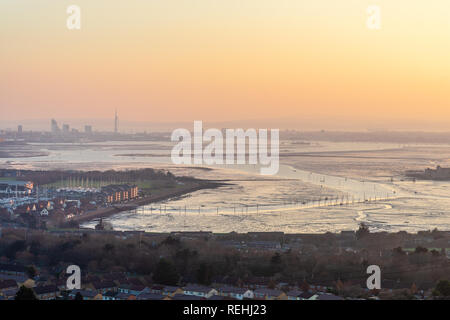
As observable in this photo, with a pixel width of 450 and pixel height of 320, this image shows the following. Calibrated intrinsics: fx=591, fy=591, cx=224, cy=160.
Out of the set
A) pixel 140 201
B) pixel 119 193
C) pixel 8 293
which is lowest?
pixel 140 201

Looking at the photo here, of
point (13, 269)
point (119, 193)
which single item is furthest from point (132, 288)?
point (119, 193)

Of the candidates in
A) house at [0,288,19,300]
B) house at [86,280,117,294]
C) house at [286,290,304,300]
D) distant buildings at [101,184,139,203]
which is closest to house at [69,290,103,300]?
house at [86,280,117,294]

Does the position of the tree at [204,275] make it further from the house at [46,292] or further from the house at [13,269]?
the house at [13,269]

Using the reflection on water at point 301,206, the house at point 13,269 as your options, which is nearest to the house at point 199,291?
the house at point 13,269

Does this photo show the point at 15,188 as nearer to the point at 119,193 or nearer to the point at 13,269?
the point at 119,193

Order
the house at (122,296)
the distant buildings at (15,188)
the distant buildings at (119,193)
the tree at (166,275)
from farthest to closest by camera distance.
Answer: the distant buildings at (15,188)
the distant buildings at (119,193)
the tree at (166,275)
the house at (122,296)
